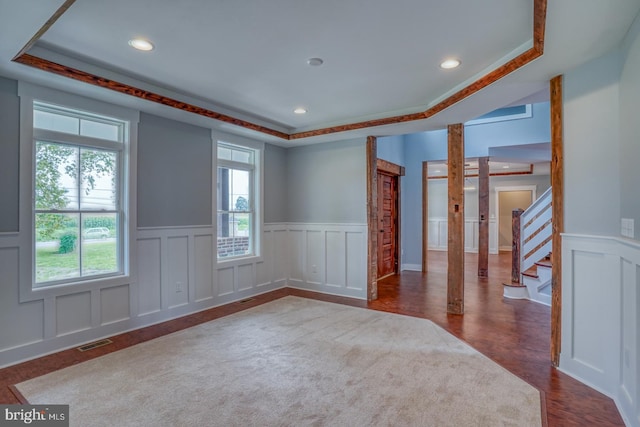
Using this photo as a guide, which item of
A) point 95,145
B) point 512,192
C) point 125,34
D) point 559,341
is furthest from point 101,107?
point 512,192

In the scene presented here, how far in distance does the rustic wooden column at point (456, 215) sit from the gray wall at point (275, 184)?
2.79m

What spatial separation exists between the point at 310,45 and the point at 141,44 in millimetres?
1322

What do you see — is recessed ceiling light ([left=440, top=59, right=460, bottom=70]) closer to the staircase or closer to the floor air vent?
the staircase

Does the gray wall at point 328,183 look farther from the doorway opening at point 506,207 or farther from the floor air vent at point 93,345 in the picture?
the doorway opening at point 506,207

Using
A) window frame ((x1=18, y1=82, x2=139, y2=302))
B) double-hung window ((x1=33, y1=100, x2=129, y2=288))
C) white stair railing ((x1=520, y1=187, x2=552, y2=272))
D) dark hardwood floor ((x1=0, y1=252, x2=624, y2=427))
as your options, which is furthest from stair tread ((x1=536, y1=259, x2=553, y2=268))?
double-hung window ((x1=33, y1=100, x2=129, y2=288))

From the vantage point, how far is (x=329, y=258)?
18.0 feet

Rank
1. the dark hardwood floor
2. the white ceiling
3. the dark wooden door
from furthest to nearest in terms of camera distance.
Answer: the dark wooden door
the dark hardwood floor
the white ceiling

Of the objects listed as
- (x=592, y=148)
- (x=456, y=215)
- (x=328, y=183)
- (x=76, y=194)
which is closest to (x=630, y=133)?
(x=592, y=148)

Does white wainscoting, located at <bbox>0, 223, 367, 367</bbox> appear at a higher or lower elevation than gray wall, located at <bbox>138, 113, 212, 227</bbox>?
lower

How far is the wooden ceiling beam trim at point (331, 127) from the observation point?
207cm

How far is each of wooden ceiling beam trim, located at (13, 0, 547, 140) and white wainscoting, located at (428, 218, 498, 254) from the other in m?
7.30

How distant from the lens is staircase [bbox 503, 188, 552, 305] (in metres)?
4.90

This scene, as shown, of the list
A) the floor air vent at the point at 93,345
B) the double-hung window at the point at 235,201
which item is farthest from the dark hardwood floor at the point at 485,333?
the double-hung window at the point at 235,201

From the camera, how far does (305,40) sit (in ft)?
8.50
